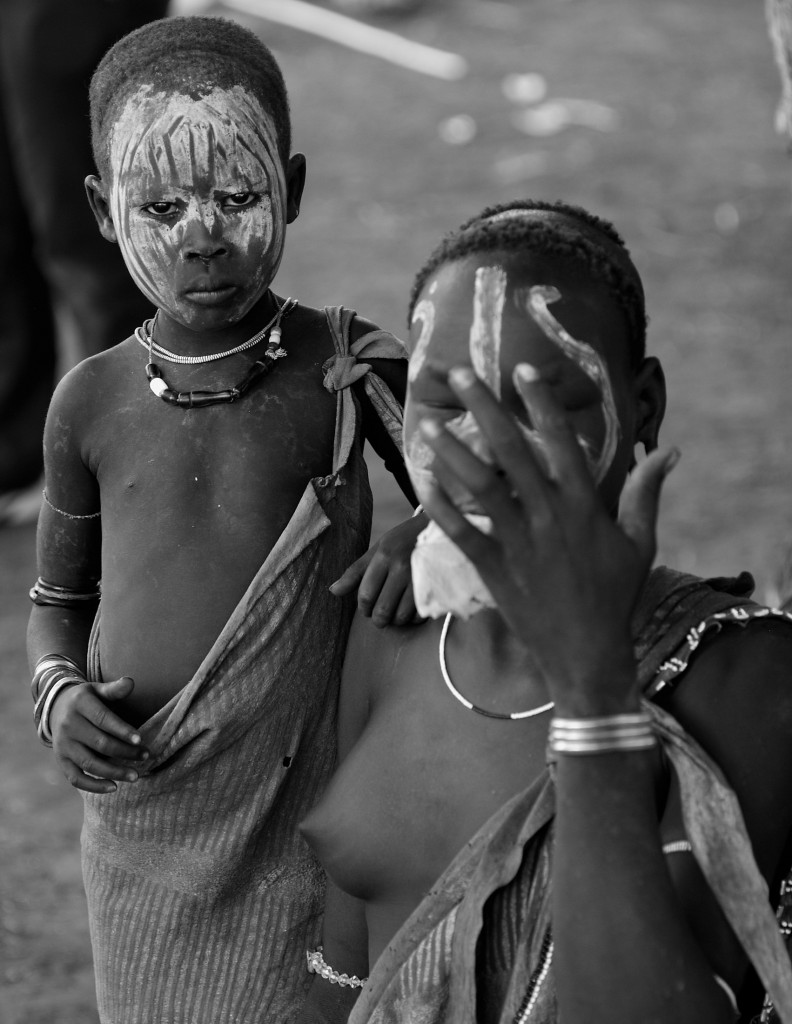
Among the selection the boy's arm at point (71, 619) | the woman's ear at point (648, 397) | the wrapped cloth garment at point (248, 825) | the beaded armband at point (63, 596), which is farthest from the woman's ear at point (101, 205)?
the woman's ear at point (648, 397)

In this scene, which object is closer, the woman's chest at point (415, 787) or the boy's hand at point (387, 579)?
the woman's chest at point (415, 787)

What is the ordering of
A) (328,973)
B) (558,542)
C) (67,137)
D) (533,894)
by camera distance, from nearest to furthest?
(558,542)
(533,894)
(328,973)
(67,137)

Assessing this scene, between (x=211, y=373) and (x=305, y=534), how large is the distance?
32 cm

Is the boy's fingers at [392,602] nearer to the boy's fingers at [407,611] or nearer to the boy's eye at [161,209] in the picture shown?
the boy's fingers at [407,611]

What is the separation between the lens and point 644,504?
1390 millimetres

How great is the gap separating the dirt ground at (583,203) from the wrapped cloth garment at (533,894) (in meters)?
2.13

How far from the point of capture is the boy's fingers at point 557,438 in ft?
4.51

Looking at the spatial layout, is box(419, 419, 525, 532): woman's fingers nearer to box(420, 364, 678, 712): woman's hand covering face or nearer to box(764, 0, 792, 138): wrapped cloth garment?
box(420, 364, 678, 712): woman's hand covering face

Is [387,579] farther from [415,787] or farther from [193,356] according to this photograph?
[193,356]

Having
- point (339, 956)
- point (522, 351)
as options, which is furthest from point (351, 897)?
point (522, 351)

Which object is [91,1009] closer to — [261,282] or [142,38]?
[261,282]

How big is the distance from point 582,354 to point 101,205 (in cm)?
101

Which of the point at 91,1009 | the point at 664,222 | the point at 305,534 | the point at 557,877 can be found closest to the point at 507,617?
the point at 557,877

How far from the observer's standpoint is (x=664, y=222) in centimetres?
863
